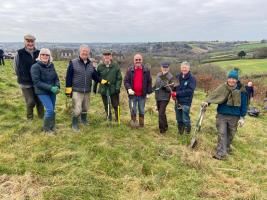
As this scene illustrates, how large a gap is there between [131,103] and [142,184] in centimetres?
345

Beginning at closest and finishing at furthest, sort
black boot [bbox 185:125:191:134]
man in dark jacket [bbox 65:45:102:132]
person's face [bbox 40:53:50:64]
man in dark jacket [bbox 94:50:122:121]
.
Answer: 1. person's face [bbox 40:53:50:64]
2. man in dark jacket [bbox 65:45:102:132]
3. man in dark jacket [bbox 94:50:122:121]
4. black boot [bbox 185:125:191:134]

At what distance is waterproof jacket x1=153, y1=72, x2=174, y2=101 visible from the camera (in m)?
8.63

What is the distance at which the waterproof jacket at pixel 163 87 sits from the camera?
8.63 meters

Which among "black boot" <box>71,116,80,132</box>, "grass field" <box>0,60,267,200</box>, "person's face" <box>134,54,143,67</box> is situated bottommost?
"grass field" <box>0,60,267,200</box>

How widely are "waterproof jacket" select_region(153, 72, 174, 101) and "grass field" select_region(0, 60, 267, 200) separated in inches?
40.1

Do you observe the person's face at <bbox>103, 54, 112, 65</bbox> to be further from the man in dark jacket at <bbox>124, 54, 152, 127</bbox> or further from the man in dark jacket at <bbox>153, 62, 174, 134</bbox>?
the man in dark jacket at <bbox>153, 62, 174, 134</bbox>

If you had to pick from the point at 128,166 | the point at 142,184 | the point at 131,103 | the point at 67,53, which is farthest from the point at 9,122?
the point at 67,53

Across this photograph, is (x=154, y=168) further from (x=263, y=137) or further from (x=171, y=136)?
(x=263, y=137)

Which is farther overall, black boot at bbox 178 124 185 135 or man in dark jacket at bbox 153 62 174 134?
black boot at bbox 178 124 185 135

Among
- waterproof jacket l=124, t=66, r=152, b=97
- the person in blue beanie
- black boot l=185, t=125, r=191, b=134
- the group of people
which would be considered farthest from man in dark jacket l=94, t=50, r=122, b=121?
the person in blue beanie

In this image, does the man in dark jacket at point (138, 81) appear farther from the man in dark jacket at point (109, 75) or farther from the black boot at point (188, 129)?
the black boot at point (188, 129)

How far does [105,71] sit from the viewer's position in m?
8.54

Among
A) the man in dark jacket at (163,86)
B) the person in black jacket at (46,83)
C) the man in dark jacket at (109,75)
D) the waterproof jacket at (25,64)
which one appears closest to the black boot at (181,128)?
the man in dark jacket at (163,86)

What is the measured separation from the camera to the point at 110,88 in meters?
8.71
